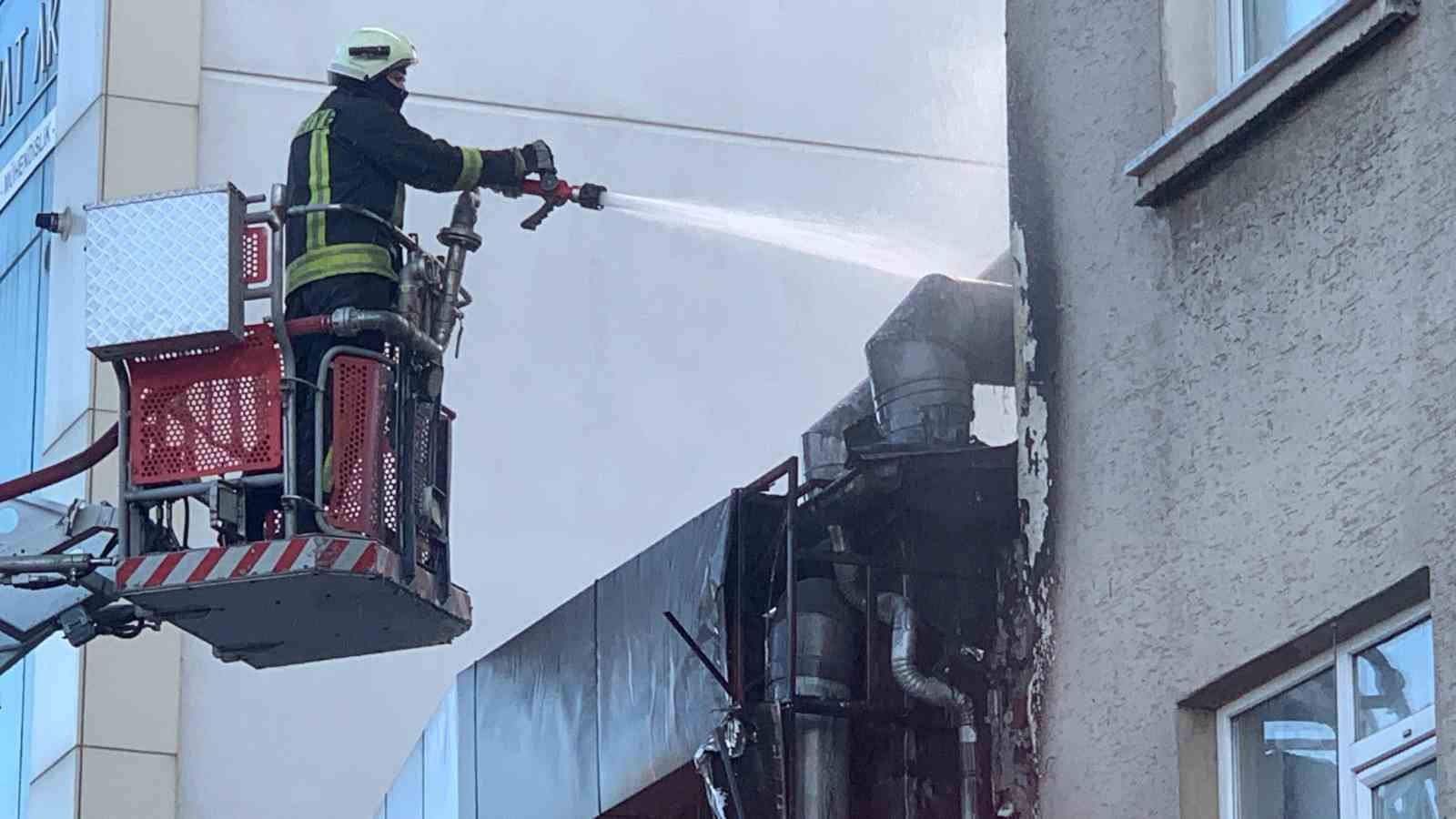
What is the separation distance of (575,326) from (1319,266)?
14074 mm

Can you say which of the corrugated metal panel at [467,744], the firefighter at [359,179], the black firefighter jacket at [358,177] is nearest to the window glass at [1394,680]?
the firefighter at [359,179]

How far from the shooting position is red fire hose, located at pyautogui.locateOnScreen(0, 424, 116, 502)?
9617mm

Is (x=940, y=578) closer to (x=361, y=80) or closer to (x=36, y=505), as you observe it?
(x=361, y=80)

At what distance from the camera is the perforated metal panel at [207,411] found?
9055 mm

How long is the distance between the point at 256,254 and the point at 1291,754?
12.8 ft

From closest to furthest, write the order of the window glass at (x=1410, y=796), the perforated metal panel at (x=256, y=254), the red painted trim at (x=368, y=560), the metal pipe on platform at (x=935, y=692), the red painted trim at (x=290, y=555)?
the window glass at (x=1410, y=796) < the metal pipe on platform at (x=935, y=692) < the red painted trim at (x=290, y=555) < the red painted trim at (x=368, y=560) < the perforated metal panel at (x=256, y=254)

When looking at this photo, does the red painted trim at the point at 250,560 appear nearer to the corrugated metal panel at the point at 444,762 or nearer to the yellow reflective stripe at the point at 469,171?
the yellow reflective stripe at the point at 469,171

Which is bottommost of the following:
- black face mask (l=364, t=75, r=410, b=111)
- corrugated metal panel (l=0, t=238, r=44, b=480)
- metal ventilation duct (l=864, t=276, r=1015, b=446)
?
metal ventilation duct (l=864, t=276, r=1015, b=446)

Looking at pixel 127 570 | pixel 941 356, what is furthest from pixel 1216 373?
pixel 127 570

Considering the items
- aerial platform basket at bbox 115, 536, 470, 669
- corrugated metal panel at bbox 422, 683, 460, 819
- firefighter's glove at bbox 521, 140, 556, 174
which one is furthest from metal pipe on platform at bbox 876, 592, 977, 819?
corrugated metal panel at bbox 422, 683, 460, 819

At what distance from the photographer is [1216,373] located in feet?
24.7

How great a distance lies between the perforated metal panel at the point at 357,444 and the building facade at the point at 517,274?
10.3 m

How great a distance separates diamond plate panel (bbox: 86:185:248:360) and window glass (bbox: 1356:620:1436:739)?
3.93 metres

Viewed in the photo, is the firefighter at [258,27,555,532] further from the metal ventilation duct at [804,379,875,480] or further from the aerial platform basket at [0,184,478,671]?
the metal ventilation duct at [804,379,875,480]
